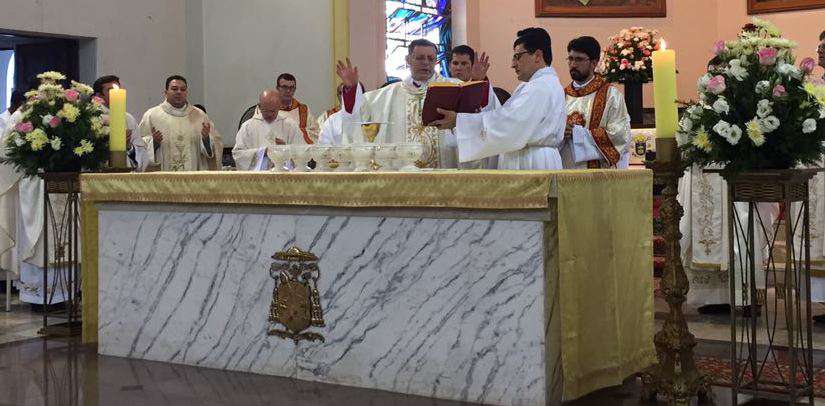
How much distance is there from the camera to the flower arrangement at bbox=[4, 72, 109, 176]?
602 cm

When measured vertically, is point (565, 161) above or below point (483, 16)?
below

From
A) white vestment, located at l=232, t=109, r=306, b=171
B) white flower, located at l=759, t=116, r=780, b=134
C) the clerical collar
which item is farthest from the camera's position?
white vestment, located at l=232, t=109, r=306, b=171

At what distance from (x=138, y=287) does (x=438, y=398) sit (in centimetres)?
183

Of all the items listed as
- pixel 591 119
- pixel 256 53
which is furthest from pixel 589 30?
pixel 591 119

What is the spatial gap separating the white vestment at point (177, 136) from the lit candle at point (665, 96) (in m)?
5.28

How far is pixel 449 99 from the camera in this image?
4930 mm

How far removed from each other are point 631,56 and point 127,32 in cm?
513

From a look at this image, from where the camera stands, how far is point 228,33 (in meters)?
10.8

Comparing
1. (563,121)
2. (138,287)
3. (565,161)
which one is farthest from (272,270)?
(565,161)

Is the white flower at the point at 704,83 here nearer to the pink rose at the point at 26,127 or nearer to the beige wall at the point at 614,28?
the pink rose at the point at 26,127

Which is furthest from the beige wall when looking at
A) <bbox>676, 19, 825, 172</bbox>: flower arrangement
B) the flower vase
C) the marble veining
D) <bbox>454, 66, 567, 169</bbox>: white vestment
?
<bbox>676, 19, 825, 172</bbox>: flower arrangement

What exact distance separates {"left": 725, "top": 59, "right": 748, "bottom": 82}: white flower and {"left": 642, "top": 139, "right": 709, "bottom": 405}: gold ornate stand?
13.0 inches

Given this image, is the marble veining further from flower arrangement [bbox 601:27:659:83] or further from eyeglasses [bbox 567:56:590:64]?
flower arrangement [bbox 601:27:659:83]

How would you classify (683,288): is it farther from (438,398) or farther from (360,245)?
(360,245)
